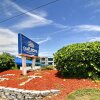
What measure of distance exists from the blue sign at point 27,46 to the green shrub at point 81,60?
409cm

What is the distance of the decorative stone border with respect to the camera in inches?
421

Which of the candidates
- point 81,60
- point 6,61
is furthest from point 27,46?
point 81,60

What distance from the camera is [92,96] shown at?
390 inches

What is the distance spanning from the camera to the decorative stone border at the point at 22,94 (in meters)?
10.7

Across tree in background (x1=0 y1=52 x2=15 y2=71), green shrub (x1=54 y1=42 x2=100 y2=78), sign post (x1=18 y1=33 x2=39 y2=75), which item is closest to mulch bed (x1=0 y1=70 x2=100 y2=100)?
green shrub (x1=54 y1=42 x2=100 y2=78)

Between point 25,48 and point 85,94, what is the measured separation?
789cm

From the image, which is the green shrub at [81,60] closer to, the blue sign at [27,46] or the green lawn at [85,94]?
the green lawn at [85,94]

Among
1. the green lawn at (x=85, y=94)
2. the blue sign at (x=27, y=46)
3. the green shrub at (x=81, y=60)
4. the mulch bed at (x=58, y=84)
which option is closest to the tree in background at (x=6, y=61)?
the blue sign at (x=27, y=46)

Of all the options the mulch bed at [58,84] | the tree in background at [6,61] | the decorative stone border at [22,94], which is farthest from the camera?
the tree in background at [6,61]

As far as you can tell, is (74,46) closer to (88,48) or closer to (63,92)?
(88,48)

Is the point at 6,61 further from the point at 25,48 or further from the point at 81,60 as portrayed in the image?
the point at 81,60

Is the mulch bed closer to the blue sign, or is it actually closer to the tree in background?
the blue sign

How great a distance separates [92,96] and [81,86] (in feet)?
4.41

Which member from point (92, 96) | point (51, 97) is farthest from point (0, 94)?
point (92, 96)
